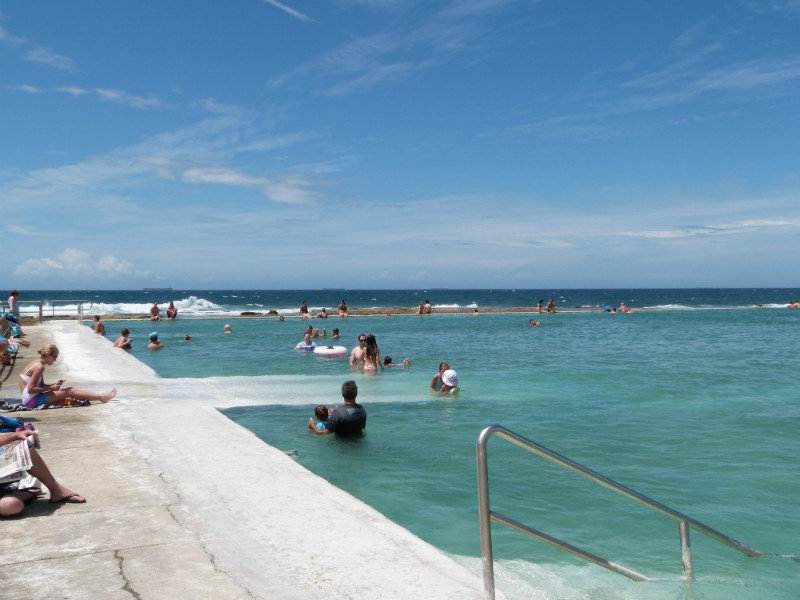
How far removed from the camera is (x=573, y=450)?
10406mm

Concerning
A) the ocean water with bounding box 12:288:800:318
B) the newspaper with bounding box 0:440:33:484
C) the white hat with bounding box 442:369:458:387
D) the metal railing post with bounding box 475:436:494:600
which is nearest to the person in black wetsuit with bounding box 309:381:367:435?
the white hat with bounding box 442:369:458:387

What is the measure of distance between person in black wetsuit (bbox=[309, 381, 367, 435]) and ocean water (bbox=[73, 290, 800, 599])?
0.27m

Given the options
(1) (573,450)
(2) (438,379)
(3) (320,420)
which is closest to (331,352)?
(2) (438,379)

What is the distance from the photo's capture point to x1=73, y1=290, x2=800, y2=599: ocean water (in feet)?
20.9

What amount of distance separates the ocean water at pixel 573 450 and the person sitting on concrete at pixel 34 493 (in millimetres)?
3458

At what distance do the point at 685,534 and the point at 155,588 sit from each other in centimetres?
438

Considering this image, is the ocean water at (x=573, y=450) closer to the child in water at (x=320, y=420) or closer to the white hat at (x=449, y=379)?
the child in water at (x=320, y=420)

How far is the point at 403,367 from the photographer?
68.4ft

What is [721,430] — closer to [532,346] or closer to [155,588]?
[155,588]

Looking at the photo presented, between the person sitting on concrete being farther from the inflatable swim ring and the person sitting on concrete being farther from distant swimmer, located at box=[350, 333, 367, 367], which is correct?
the inflatable swim ring

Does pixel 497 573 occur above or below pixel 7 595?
below

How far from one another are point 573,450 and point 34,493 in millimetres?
8020

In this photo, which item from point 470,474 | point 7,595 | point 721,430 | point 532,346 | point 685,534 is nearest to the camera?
point 7,595

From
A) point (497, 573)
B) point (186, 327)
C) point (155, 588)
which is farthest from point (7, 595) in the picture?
point (186, 327)
